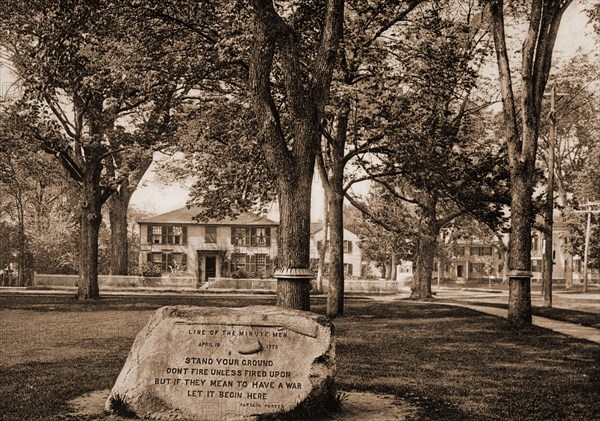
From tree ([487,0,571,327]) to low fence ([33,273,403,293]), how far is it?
2751 cm

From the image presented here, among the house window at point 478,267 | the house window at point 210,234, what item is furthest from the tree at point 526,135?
the house window at point 478,267

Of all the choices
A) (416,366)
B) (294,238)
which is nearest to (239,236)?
(416,366)

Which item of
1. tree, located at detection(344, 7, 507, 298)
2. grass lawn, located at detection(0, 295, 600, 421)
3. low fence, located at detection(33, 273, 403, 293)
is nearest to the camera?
grass lawn, located at detection(0, 295, 600, 421)

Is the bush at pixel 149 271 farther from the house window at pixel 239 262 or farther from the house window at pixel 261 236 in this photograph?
the house window at pixel 261 236

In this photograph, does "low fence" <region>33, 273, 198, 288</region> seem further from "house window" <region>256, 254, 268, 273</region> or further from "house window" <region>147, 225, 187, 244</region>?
"house window" <region>256, 254, 268, 273</region>

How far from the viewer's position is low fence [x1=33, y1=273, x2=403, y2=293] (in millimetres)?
49281

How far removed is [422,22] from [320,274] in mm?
27348

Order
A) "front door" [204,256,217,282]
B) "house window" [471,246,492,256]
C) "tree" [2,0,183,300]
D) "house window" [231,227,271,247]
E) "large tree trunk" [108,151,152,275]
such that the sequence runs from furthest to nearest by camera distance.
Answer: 1. "house window" [471,246,492,256]
2. "house window" [231,227,271,247]
3. "front door" [204,256,217,282]
4. "large tree trunk" [108,151,152,275]
5. "tree" [2,0,183,300]

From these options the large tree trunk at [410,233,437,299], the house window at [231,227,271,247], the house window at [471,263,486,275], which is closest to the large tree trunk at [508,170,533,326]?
the large tree trunk at [410,233,437,299]

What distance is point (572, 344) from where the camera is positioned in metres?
15.8

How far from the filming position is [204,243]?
222 feet

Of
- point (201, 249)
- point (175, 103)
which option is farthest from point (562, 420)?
point (201, 249)

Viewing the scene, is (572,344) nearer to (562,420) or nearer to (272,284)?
(562,420)

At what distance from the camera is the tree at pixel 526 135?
1894cm
